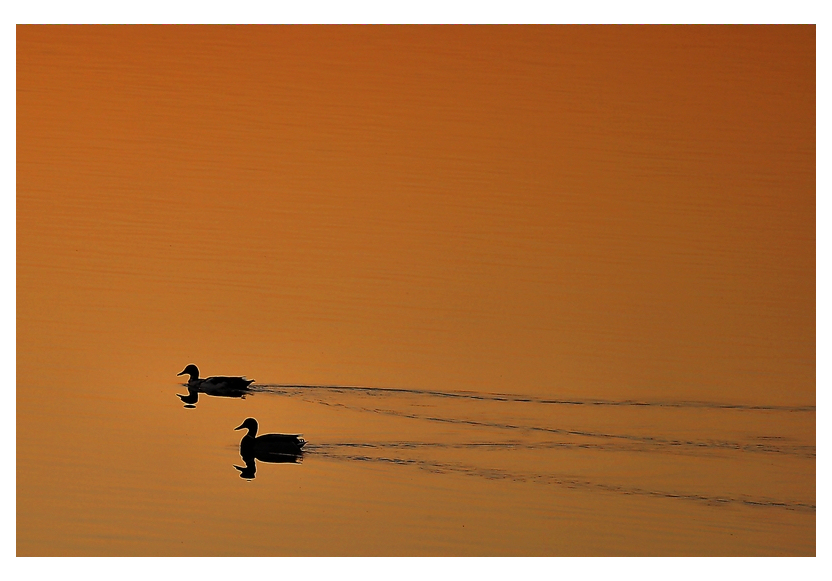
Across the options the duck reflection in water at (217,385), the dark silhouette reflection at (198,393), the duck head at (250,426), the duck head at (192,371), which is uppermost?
the duck head at (192,371)

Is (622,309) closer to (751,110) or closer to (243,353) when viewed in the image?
(751,110)

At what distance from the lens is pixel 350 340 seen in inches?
71.9

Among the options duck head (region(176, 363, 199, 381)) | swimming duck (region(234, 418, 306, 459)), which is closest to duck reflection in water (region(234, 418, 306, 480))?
swimming duck (region(234, 418, 306, 459))

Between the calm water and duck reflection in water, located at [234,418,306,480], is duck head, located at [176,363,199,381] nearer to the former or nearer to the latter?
the calm water

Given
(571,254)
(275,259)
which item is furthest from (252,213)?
(571,254)

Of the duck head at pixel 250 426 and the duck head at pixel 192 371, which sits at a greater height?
the duck head at pixel 192 371

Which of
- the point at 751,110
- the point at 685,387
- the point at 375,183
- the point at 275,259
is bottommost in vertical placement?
the point at 685,387

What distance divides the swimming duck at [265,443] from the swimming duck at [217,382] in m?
0.08

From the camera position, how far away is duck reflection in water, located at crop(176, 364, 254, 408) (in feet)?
5.97

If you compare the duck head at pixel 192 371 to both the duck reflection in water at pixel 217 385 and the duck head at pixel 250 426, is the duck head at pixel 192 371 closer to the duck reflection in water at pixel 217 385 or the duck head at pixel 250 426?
the duck reflection in water at pixel 217 385

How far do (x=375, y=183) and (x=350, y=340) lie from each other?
36 cm

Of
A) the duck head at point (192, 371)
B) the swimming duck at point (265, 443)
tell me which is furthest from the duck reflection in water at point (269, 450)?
the duck head at point (192, 371)

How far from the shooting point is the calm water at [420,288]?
70.9 inches

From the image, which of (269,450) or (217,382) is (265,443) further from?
(217,382)
